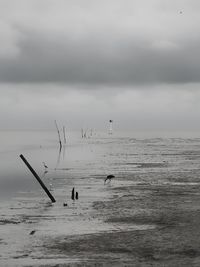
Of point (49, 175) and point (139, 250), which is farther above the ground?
point (49, 175)

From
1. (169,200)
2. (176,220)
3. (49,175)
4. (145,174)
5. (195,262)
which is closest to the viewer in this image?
(195,262)

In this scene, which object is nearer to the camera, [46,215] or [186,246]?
[186,246]

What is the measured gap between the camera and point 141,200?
101 feet

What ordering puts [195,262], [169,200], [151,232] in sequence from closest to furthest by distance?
[195,262] → [151,232] → [169,200]

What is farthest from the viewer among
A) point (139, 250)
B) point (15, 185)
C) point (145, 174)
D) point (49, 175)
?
point (49, 175)

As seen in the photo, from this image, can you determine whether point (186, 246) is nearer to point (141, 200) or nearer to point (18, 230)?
point (18, 230)

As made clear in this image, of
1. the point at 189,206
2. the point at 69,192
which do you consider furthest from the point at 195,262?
the point at 69,192

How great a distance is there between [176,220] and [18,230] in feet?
25.2

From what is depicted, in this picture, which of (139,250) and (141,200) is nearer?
(139,250)

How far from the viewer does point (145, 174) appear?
48000mm

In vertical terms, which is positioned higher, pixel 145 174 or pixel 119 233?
pixel 145 174

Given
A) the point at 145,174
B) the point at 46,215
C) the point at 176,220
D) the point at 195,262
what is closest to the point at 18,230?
the point at 46,215

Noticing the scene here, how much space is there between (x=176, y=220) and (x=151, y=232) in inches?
119

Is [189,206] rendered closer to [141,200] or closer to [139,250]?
[141,200]
